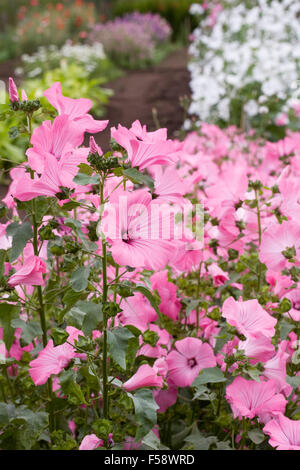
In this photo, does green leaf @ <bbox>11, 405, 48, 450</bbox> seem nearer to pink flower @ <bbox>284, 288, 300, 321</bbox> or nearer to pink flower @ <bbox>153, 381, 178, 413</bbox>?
pink flower @ <bbox>153, 381, 178, 413</bbox>

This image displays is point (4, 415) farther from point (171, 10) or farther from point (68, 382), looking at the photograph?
point (171, 10)

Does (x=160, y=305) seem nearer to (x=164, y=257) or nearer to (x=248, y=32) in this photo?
(x=164, y=257)

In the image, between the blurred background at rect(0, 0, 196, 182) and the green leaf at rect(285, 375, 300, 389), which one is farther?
the blurred background at rect(0, 0, 196, 182)

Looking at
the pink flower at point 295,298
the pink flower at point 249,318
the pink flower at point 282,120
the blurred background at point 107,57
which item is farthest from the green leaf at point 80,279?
the blurred background at point 107,57

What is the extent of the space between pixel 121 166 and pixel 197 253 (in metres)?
0.30

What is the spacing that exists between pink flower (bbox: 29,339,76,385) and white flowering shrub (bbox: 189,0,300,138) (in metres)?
2.49

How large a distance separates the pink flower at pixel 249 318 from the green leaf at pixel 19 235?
13.5 inches

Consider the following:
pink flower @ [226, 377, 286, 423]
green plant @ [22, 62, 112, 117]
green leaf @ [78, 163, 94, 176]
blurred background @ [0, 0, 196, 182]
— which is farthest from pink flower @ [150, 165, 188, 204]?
green plant @ [22, 62, 112, 117]

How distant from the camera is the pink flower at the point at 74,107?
0.85 meters

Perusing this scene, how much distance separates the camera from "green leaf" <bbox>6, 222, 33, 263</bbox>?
844 millimetres

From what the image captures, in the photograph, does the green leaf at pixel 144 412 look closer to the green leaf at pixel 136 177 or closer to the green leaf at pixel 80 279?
the green leaf at pixel 80 279

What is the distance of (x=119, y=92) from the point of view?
21.4ft

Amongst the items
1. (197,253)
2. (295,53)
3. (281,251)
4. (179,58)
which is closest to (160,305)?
(197,253)

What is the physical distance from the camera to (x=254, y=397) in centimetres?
93
